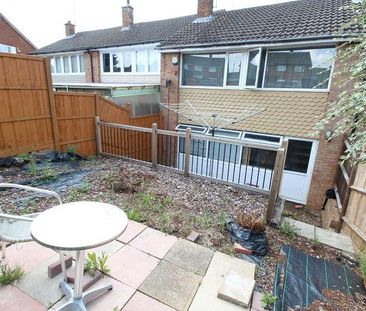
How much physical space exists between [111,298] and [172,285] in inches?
22.1

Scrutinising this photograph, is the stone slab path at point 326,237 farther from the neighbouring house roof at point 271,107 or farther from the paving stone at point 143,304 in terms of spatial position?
the neighbouring house roof at point 271,107

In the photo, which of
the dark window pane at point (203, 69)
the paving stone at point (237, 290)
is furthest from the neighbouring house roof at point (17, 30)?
the paving stone at point (237, 290)

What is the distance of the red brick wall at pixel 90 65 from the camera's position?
1232 centimetres

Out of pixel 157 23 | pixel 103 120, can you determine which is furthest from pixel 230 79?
pixel 157 23

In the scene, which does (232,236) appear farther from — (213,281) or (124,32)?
(124,32)

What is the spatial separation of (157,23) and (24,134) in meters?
11.6

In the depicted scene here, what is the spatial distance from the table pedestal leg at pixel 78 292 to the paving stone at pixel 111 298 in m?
0.05

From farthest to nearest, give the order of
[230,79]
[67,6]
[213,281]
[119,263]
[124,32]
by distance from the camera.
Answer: [67,6]
[124,32]
[230,79]
[119,263]
[213,281]

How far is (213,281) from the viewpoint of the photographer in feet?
7.29

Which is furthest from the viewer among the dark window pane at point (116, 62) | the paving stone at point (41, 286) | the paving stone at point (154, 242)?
the dark window pane at point (116, 62)

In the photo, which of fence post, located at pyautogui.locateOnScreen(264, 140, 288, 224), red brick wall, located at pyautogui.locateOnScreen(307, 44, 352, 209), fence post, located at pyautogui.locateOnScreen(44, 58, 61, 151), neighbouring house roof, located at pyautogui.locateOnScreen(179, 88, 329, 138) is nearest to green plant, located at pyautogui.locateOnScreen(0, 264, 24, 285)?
fence post, located at pyautogui.locateOnScreen(264, 140, 288, 224)

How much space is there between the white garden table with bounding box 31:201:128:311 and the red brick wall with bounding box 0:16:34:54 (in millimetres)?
22983

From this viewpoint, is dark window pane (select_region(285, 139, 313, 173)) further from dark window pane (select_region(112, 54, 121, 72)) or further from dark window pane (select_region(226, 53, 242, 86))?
dark window pane (select_region(112, 54, 121, 72))

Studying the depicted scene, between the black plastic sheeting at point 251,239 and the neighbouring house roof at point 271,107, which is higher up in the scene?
the neighbouring house roof at point 271,107
